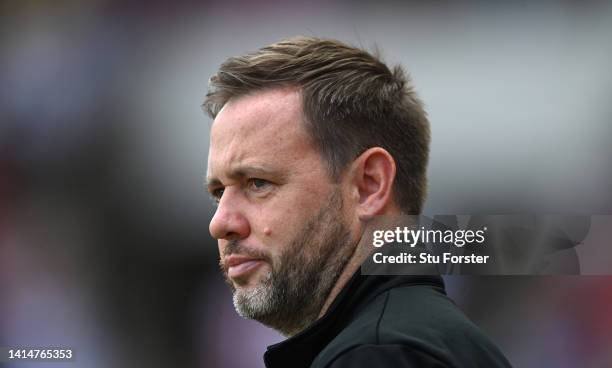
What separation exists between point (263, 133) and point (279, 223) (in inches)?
5.9

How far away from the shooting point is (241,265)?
4.22 ft

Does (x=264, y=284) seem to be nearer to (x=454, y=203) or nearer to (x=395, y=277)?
(x=395, y=277)

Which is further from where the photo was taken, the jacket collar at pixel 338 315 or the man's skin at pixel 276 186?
the man's skin at pixel 276 186

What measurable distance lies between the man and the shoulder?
3cm

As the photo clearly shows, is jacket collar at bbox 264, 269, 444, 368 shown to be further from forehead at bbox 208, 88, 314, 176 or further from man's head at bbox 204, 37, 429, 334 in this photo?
forehead at bbox 208, 88, 314, 176

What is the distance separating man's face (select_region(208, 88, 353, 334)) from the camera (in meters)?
1.27

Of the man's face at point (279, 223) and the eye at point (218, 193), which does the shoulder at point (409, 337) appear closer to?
the man's face at point (279, 223)

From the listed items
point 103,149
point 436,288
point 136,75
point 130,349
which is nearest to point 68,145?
point 103,149

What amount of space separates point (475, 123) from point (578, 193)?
435 millimetres

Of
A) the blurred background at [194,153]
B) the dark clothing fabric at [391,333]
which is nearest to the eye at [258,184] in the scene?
the dark clothing fabric at [391,333]

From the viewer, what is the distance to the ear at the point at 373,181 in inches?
51.0

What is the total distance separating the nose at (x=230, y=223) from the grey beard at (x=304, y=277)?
0.26 ft

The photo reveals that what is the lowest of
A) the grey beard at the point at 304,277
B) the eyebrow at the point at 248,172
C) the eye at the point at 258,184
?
the grey beard at the point at 304,277

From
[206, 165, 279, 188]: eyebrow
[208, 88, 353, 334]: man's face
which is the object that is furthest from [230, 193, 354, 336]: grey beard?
[206, 165, 279, 188]: eyebrow
